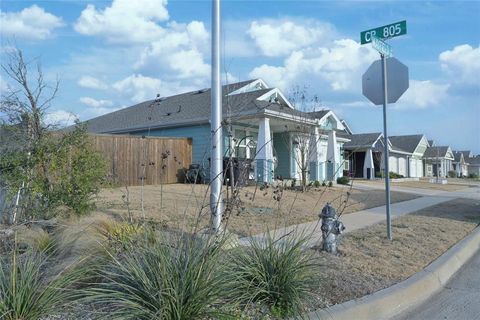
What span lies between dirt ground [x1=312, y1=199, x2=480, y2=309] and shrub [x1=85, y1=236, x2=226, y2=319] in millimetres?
1241

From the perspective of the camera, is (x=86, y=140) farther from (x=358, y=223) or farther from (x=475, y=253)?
(x=475, y=253)

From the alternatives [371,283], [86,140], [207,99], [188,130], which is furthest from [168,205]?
[207,99]

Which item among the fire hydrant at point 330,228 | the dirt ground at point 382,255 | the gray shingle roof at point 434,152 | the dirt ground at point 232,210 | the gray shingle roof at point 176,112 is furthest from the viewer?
the gray shingle roof at point 434,152

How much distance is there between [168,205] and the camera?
37.5 ft

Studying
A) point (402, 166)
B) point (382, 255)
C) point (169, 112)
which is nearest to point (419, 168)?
point (402, 166)

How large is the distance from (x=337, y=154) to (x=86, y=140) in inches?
818

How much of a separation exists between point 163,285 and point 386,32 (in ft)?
20.7

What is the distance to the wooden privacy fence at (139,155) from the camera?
17.7 meters

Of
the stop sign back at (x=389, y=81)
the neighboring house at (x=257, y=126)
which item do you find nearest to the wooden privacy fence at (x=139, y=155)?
the neighboring house at (x=257, y=126)

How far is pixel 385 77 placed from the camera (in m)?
8.17

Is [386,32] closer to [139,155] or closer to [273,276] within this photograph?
[273,276]

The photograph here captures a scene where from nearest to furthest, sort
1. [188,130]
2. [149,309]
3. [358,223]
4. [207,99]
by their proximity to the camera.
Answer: [149,309], [358,223], [188,130], [207,99]

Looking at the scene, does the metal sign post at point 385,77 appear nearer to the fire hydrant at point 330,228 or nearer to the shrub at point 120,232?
the fire hydrant at point 330,228

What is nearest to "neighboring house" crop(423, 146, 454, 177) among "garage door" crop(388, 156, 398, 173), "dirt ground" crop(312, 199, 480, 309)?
"garage door" crop(388, 156, 398, 173)
